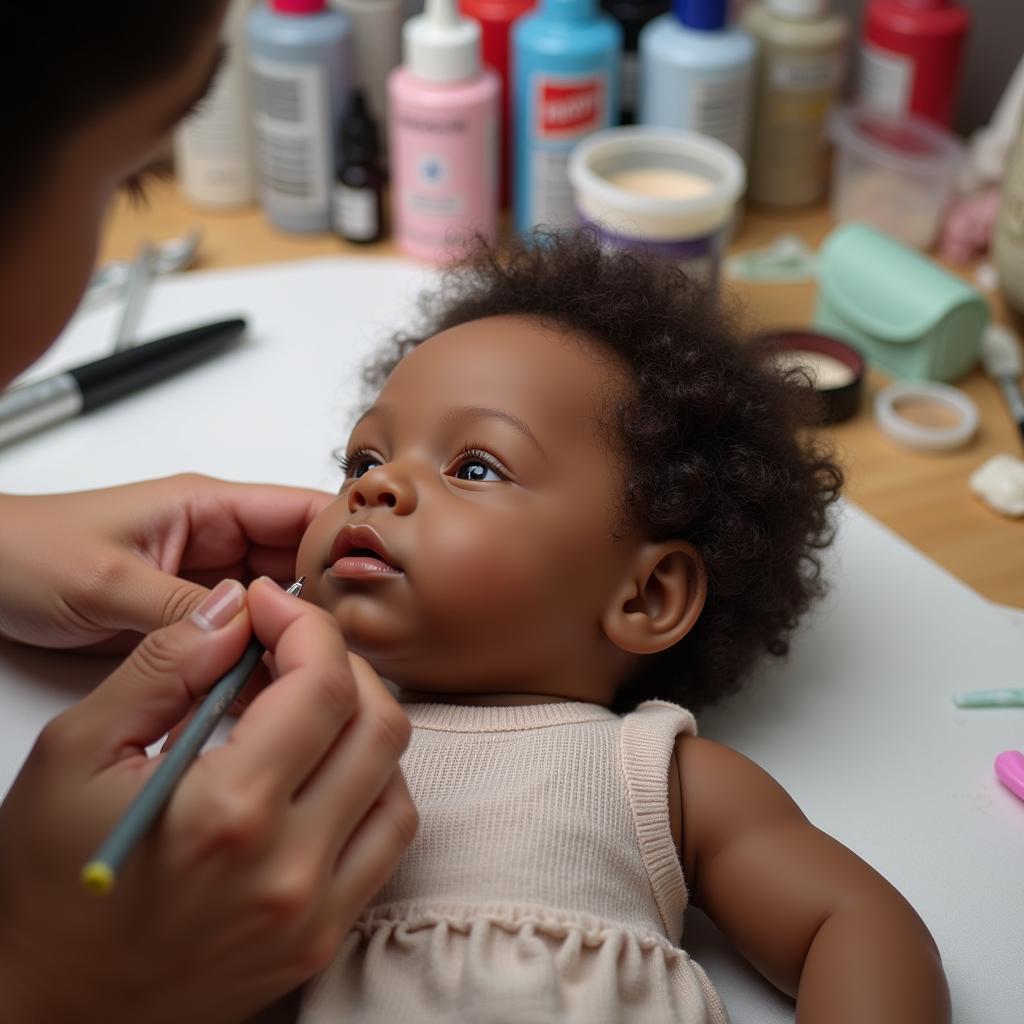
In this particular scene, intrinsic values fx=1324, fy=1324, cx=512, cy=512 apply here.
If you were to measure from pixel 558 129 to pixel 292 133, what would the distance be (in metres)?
0.27

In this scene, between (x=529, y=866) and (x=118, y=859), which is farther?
(x=529, y=866)

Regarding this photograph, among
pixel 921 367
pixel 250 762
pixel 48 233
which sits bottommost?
pixel 921 367

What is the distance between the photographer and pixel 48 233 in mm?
521

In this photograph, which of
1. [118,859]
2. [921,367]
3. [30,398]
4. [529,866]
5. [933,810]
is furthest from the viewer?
[921,367]

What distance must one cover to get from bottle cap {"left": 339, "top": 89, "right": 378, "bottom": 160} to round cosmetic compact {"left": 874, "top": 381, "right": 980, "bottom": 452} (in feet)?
1.84

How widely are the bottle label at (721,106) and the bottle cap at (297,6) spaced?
38 centimetres

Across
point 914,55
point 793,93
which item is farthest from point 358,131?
point 914,55

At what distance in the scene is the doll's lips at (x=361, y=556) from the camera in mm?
751

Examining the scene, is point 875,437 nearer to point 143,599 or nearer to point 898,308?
point 898,308

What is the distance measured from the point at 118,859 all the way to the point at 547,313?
1.66 ft

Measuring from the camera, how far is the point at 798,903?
0.71 metres

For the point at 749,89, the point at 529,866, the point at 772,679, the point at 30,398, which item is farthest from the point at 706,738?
the point at 749,89

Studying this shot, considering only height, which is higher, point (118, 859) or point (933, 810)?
point (118, 859)

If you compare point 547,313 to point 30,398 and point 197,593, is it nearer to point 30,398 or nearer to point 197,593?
point 197,593
